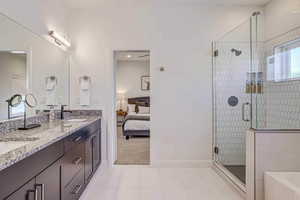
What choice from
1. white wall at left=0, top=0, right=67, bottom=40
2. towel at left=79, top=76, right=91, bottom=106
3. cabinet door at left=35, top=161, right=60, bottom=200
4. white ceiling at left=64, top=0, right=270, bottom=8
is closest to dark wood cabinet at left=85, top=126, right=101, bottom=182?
towel at left=79, top=76, right=91, bottom=106

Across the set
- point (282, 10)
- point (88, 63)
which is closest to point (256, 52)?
point (282, 10)

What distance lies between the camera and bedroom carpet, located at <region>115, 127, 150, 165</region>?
4.34 m

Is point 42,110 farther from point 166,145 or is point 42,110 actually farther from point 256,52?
point 256,52

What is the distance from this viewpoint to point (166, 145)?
159 inches

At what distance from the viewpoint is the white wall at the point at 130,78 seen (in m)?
9.01

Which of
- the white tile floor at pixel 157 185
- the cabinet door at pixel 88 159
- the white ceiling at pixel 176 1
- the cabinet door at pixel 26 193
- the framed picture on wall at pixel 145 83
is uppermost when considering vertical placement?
the white ceiling at pixel 176 1

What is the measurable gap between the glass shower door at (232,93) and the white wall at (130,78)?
518 cm

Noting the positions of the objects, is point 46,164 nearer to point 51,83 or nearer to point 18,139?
point 18,139

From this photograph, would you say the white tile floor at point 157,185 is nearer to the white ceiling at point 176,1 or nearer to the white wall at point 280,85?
the white wall at point 280,85

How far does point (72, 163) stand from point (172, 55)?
2454 millimetres

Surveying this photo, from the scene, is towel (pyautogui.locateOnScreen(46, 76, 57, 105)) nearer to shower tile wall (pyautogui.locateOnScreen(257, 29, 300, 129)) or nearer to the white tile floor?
the white tile floor

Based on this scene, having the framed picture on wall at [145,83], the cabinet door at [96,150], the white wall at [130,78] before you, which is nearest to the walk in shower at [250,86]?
the cabinet door at [96,150]

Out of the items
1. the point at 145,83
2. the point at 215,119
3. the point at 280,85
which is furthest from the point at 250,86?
the point at 145,83

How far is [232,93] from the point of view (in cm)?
→ 390
